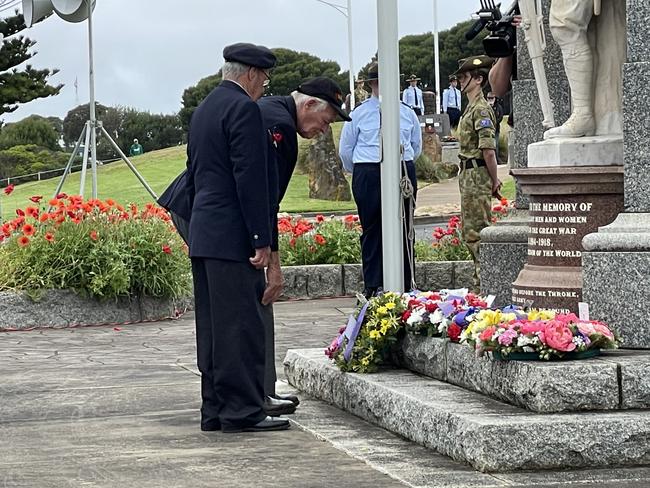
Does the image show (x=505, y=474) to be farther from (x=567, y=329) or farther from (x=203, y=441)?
(x=203, y=441)

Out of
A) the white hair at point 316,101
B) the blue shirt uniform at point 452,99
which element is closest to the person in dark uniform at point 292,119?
the white hair at point 316,101

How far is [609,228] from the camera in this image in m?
7.25

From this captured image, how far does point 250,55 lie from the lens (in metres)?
7.29

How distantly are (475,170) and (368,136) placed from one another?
128cm

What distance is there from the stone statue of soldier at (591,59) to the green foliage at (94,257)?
540 cm

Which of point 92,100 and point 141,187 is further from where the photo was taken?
point 141,187

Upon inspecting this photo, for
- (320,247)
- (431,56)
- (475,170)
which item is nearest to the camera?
(475,170)

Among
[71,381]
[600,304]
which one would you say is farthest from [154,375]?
[600,304]

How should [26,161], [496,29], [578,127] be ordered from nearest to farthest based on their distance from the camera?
[578,127] < [496,29] < [26,161]

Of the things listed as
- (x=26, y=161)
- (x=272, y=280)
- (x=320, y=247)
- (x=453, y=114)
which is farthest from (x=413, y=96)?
(x=272, y=280)

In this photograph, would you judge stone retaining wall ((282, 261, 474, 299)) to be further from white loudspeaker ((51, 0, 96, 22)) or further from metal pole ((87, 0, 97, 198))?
white loudspeaker ((51, 0, 96, 22))

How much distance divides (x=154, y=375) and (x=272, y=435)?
2430 mm

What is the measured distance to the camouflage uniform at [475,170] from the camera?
12.5 meters

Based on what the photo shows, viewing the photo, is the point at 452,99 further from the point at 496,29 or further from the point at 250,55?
the point at 250,55
